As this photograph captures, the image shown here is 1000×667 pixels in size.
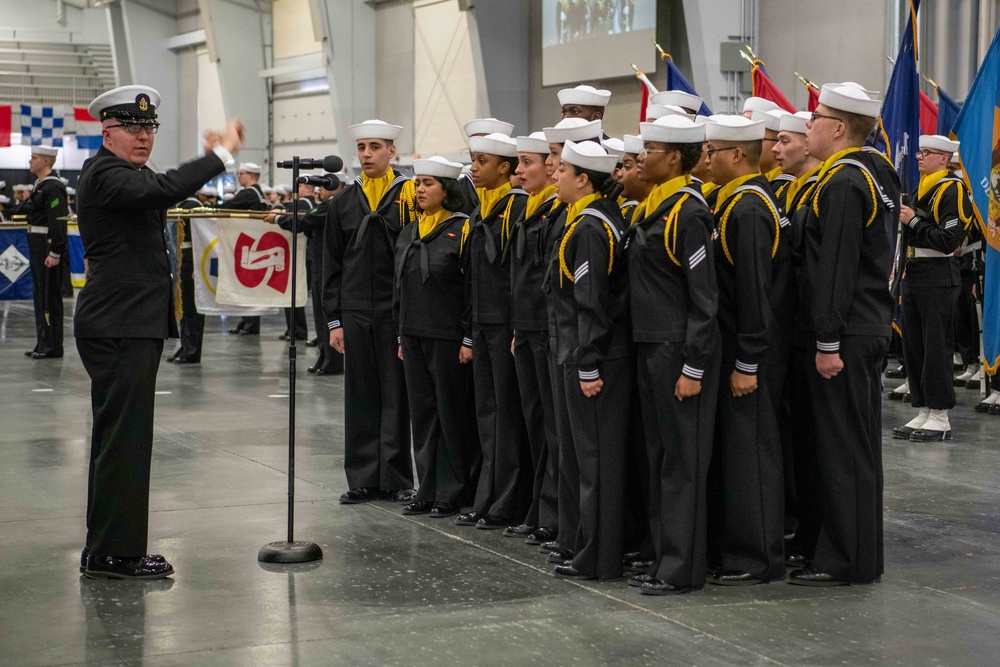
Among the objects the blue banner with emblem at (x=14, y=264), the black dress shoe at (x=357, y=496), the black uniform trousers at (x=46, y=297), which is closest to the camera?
the black dress shoe at (x=357, y=496)

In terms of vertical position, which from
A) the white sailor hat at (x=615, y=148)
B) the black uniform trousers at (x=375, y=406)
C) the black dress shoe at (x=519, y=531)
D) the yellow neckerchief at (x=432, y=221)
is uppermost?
the white sailor hat at (x=615, y=148)

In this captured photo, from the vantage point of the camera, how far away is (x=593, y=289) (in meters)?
5.09

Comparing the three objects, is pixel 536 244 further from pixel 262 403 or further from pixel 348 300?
pixel 262 403

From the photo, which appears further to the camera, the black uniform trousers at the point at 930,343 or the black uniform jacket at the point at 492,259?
the black uniform trousers at the point at 930,343

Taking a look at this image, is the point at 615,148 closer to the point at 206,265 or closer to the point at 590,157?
the point at 590,157

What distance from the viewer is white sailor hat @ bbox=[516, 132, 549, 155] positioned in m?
5.98

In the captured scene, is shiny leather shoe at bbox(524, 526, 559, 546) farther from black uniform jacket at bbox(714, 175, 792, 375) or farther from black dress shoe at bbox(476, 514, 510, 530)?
black uniform jacket at bbox(714, 175, 792, 375)

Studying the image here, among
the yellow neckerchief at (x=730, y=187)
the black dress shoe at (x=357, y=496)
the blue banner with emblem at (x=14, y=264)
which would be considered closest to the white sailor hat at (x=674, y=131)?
the yellow neckerchief at (x=730, y=187)

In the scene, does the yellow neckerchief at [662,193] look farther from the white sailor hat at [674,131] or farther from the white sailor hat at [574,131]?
the white sailor hat at [574,131]

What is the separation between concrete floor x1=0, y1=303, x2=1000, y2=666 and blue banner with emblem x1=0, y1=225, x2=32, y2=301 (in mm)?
9542

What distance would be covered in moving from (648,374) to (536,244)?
40.4 inches

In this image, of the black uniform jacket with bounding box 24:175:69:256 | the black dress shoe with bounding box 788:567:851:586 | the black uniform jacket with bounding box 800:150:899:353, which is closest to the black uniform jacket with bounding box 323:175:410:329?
the black uniform jacket with bounding box 800:150:899:353

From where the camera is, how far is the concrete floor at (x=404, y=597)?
4.37 meters

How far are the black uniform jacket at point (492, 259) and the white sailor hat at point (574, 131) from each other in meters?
0.58
